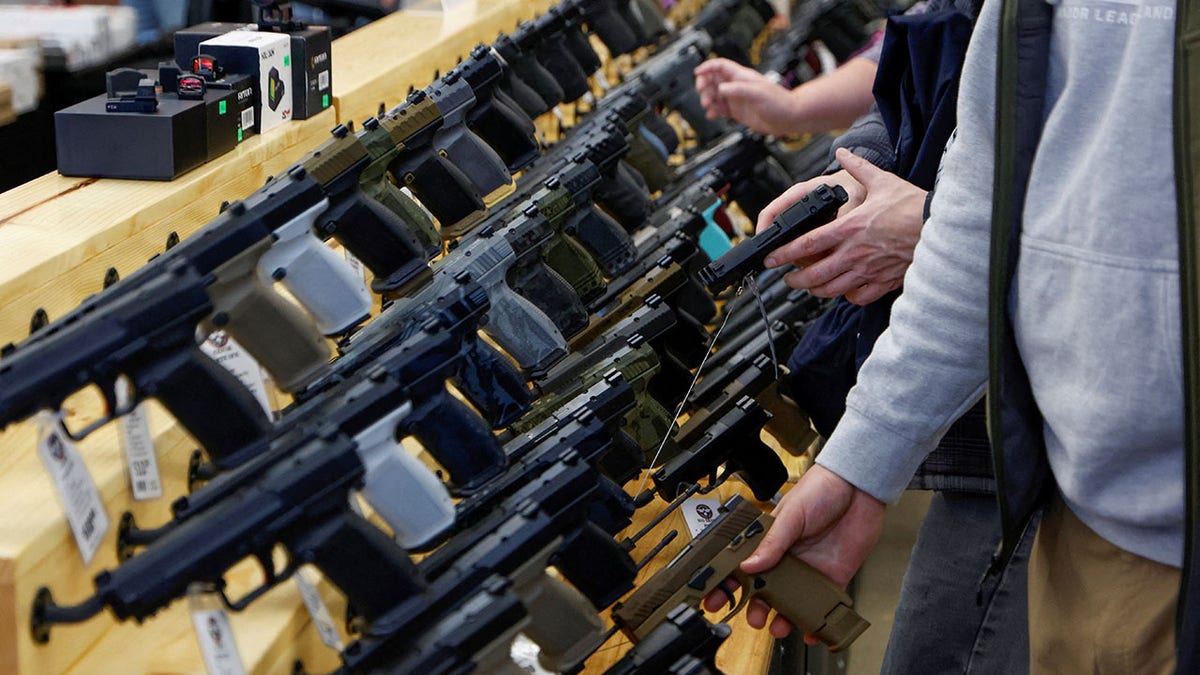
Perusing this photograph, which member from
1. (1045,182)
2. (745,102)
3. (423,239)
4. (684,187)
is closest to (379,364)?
(423,239)

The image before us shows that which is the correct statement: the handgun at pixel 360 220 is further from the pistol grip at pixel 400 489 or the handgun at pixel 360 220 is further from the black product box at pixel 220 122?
the pistol grip at pixel 400 489

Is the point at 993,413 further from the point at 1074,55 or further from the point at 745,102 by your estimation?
the point at 745,102

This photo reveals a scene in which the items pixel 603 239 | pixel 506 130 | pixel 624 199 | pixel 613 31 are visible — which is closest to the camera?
pixel 603 239

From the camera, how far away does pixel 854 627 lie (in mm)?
2377

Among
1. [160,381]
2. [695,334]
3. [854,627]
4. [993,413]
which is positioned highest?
[160,381]

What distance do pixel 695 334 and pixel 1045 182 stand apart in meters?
1.41

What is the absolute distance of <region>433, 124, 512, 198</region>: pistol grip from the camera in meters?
3.00

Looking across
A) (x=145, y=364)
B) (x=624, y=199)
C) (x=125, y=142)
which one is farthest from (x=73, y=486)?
(x=624, y=199)

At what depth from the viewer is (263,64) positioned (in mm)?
2891

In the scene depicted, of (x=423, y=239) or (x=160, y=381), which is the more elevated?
(x=160, y=381)

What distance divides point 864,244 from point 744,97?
194cm

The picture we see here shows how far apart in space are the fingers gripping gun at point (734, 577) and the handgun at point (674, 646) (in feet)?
0.54

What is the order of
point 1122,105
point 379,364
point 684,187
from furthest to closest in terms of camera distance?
point 684,187 < point 379,364 < point 1122,105

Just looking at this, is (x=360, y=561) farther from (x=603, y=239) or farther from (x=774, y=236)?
(x=603, y=239)
